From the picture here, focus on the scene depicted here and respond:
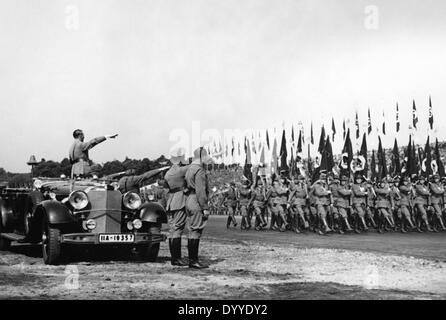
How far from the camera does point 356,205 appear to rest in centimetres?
1858

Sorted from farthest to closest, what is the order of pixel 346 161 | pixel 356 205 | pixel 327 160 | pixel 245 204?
pixel 327 160 → pixel 346 161 → pixel 245 204 → pixel 356 205

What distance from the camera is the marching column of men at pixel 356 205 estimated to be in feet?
60.3

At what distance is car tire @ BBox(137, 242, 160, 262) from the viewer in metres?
10.7

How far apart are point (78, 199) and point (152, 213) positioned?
1379 millimetres

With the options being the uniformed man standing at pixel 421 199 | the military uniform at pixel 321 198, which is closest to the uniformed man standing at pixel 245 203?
the military uniform at pixel 321 198

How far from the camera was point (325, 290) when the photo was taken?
7.14 meters

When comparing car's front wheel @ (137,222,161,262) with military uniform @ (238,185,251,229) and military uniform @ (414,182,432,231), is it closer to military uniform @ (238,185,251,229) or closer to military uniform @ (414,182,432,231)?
military uniform @ (238,185,251,229)

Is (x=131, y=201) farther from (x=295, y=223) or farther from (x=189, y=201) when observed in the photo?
(x=295, y=223)

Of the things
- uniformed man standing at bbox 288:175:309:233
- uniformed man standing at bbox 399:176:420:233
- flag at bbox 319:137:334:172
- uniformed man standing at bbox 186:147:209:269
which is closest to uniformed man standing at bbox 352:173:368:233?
uniformed man standing at bbox 399:176:420:233

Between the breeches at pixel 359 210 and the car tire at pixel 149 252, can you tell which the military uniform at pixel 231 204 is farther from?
the car tire at pixel 149 252

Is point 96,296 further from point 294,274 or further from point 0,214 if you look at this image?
point 0,214

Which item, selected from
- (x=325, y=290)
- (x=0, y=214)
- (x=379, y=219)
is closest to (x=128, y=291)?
(x=325, y=290)

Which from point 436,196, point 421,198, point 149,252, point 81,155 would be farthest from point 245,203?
point 149,252

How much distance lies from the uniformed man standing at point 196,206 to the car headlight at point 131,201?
1.47 metres
